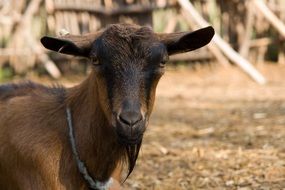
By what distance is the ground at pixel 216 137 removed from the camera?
6.09 m

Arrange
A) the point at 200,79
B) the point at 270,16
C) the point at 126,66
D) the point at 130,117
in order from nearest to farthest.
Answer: the point at 130,117 → the point at 126,66 → the point at 270,16 → the point at 200,79

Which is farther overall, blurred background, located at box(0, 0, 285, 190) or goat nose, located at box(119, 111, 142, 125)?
blurred background, located at box(0, 0, 285, 190)

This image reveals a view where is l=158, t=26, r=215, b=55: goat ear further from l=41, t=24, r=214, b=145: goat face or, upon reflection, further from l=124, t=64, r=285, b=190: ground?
l=124, t=64, r=285, b=190: ground

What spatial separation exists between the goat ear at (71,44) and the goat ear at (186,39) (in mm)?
497

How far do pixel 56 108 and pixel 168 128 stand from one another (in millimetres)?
4333

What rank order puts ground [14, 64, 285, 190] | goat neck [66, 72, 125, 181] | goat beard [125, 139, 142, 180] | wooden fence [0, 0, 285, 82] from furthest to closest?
wooden fence [0, 0, 285, 82], ground [14, 64, 285, 190], goat neck [66, 72, 125, 181], goat beard [125, 139, 142, 180]

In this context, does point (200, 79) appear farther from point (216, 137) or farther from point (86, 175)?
point (86, 175)

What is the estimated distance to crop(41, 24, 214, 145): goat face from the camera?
148 inches

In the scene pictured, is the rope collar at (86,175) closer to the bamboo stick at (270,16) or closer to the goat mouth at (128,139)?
the goat mouth at (128,139)

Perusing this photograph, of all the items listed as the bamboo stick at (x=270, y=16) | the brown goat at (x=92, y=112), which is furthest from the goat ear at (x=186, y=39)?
the bamboo stick at (x=270, y=16)

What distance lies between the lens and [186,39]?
165 inches

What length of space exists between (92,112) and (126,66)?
579 millimetres

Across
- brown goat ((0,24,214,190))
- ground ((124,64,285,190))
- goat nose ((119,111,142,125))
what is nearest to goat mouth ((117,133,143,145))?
brown goat ((0,24,214,190))

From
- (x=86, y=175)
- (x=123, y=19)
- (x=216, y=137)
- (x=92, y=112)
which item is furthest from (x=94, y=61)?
(x=123, y=19)
